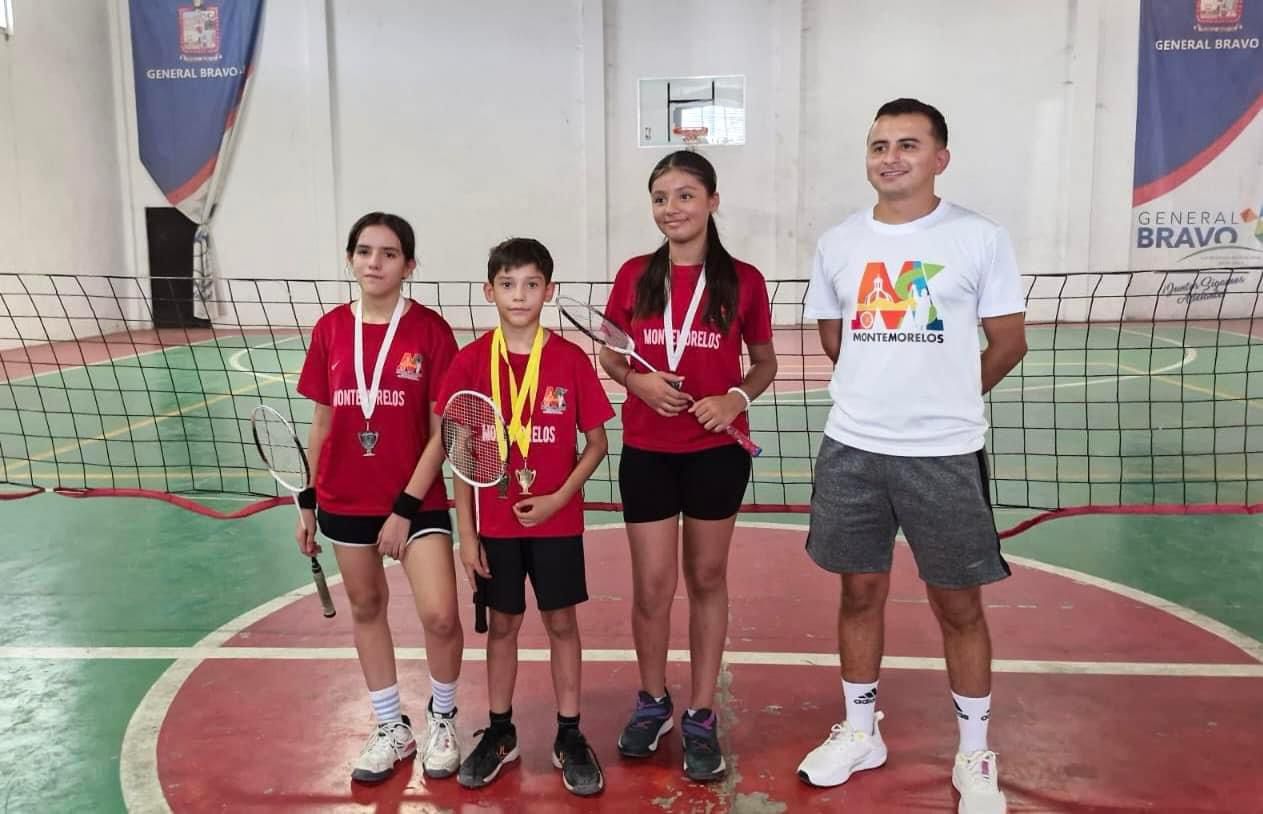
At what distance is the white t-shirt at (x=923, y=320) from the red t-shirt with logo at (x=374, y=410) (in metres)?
1.35

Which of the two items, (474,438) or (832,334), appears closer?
(474,438)

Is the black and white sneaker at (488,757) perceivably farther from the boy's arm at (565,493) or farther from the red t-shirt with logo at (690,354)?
the red t-shirt with logo at (690,354)

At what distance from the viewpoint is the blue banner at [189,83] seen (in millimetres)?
17344

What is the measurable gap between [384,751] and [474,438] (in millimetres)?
1111

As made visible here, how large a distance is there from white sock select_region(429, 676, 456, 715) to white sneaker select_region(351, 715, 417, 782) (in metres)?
0.16

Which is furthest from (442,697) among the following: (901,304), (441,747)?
(901,304)

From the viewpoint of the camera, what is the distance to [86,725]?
147 inches

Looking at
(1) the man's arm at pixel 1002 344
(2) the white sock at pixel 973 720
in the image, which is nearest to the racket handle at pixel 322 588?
(2) the white sock at pixel 973 720

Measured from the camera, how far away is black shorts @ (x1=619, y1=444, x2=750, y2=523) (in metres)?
3.28

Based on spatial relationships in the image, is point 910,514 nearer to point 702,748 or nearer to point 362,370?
point 702,748

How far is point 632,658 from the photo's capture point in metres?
4.25

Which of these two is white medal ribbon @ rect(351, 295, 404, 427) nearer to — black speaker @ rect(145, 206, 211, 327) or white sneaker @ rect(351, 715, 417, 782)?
white sneaker @ rect(351, 715, 417, 782)

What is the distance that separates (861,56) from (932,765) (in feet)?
49.2

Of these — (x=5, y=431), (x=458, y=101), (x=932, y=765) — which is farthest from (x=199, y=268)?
(x=932, y=765)
